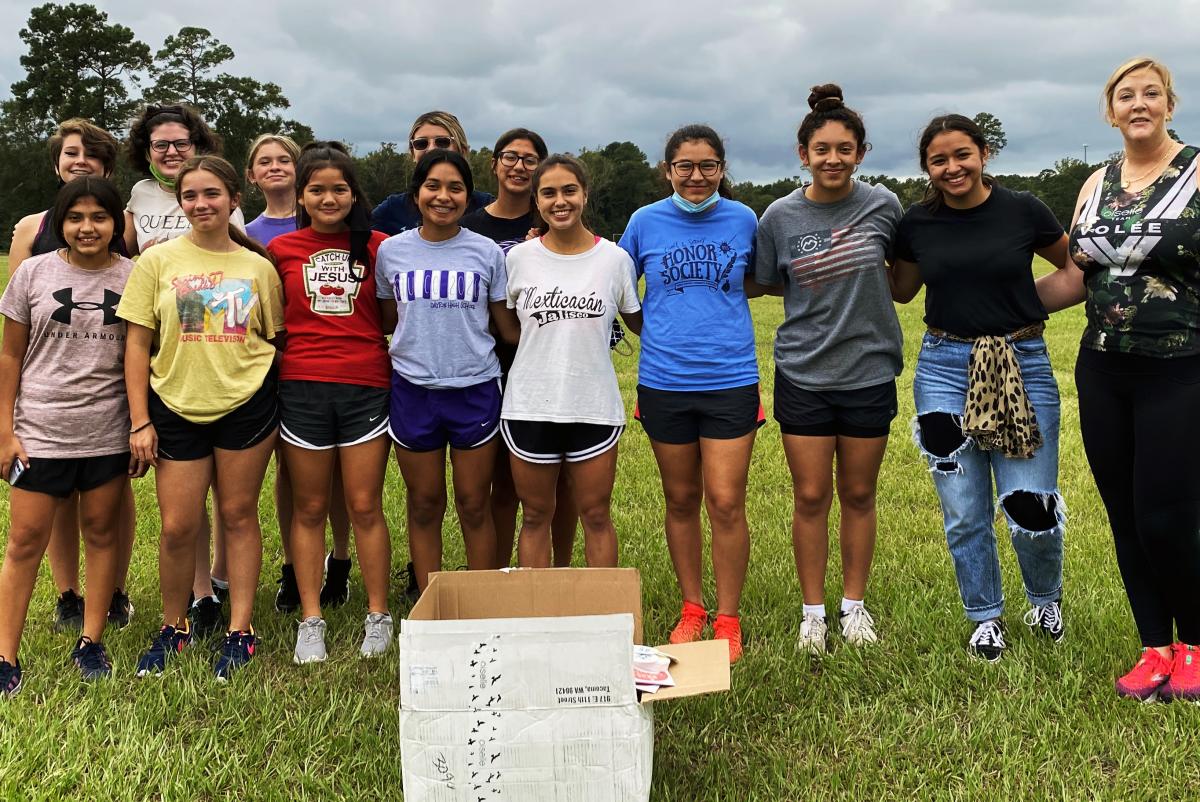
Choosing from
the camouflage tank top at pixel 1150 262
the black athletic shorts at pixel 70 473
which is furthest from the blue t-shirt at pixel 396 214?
the camouflage tank top at pixel 1150 262

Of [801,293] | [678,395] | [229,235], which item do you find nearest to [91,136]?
[229,235]

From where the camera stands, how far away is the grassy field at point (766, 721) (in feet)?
9.68

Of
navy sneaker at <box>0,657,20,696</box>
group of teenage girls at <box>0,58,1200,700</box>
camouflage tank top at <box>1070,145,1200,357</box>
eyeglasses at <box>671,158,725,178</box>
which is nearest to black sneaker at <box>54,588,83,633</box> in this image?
group of teenage girls at <box>0,58,1200,700</box>

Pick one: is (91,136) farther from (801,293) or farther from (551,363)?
(801,293)

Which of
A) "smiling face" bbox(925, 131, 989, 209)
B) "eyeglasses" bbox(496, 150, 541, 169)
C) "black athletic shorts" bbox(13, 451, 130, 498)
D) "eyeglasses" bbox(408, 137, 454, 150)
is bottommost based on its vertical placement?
"black athletic shorts" bbox(13, 451, 130, 498)

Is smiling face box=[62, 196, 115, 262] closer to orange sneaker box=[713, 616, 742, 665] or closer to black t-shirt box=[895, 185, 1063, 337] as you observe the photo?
orange sneaker box=[713, 616, 742, 665]

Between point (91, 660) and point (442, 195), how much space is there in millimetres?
2412

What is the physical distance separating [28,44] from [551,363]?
62.8 meters

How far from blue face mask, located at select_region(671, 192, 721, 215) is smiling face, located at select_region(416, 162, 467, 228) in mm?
918

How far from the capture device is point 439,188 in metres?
3.78

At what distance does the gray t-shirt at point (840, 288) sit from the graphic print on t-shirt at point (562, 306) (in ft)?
2.77

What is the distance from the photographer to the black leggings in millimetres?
3172

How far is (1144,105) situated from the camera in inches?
126

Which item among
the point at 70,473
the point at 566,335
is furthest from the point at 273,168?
the point at 566,335
